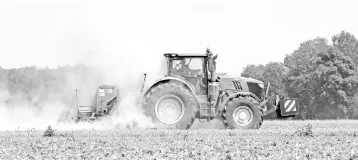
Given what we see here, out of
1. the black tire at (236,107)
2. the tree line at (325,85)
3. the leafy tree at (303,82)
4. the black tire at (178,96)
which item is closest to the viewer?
the black tire at (178,96)

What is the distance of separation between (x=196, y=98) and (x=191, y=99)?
0.28 m

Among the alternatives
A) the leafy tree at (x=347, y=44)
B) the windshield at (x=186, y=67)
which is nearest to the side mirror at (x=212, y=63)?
the windshield at (x=186, y=67)

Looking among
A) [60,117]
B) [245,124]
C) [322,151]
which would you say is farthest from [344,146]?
[60,117]

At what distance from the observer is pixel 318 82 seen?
7569cm

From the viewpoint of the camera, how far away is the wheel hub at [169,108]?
→ 75.6 feet

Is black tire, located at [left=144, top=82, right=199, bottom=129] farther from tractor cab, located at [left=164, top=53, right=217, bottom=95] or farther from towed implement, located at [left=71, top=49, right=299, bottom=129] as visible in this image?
tractor cab, located at [left=164, top=53, right=217, bottom=95]

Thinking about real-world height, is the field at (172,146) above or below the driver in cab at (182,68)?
below

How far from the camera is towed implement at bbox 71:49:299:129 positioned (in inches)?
904

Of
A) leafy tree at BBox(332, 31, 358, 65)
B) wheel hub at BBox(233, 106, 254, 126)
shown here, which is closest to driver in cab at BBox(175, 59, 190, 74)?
wheel hub at BBox(233, 106, 254, 126)

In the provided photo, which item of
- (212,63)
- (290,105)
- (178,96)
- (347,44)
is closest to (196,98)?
(178,96)

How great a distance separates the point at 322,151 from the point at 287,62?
8256 cm

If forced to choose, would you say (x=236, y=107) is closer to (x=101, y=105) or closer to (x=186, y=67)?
(x=186, y=67)

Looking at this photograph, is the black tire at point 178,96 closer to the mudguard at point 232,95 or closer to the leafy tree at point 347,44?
the mudguard at point 232,95

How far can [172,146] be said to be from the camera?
1536 centimetres
